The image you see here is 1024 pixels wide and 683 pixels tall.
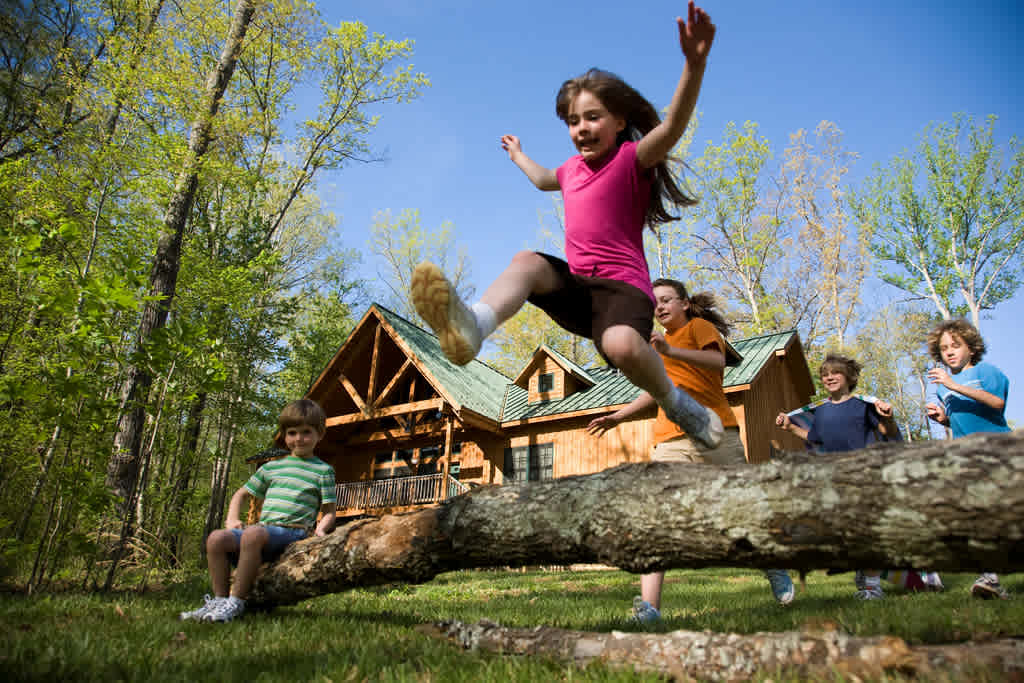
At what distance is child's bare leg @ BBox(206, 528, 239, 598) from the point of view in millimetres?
3539

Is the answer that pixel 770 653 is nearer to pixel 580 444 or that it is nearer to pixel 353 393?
pixel 580 444

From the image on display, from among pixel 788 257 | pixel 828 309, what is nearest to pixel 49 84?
pixel 788 257

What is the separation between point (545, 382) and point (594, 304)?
14143mm

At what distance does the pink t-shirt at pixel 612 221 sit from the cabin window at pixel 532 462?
528 inches

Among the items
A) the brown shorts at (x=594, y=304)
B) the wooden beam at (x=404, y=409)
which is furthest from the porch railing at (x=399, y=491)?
the brown shorts at (x=594, y=304)

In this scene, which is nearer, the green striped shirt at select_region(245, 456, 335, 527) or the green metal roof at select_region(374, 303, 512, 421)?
the green striped shirt at select_region(245, 456, 335, 527)

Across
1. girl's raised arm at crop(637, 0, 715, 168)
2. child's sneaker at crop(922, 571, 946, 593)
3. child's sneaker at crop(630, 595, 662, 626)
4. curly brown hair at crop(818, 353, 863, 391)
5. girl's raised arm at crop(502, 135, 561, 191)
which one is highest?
girl's raised arm at crop(502, 135, 561, 191)

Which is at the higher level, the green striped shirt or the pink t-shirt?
the pink t-shirt

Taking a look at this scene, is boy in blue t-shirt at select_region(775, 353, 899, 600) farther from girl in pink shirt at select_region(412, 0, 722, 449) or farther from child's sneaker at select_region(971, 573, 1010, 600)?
girl in pink shirt at select_region(412, 0, 722, 449)

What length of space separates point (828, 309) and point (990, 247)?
627cm

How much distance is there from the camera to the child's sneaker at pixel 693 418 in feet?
9.89

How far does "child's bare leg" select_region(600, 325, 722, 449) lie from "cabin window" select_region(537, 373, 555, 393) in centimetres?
1348

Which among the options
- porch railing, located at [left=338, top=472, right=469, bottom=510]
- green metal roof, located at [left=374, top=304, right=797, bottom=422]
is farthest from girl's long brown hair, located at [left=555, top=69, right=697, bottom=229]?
porch railing, located at [left=338, top=472, right=469, bottom=510]

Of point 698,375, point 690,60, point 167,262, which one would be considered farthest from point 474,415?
point 690,60
